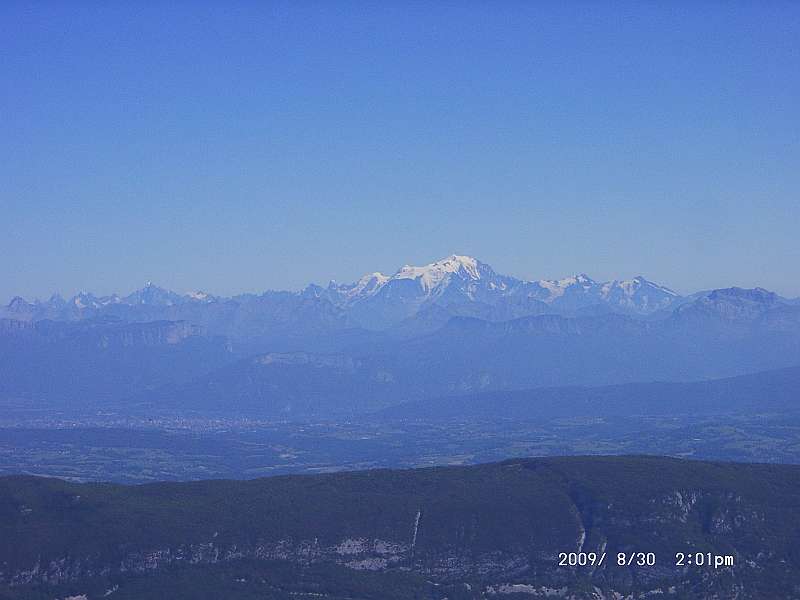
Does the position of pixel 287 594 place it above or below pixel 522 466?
below

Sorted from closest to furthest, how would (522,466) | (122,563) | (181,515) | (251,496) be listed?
(122,563), (181,515), (251,496), (522,466)

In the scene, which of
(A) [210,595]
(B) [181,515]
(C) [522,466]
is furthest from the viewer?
(C) [522,466]

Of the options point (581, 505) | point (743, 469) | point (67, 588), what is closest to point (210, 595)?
point (67, 588)

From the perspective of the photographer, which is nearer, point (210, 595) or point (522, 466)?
point (210, 595)

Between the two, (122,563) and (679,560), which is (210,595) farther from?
(679,560)

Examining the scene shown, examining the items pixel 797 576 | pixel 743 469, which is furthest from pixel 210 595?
pixel 743 469

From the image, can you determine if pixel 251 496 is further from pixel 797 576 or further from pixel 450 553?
pixel 797 576

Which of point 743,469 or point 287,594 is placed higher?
point 743,469
